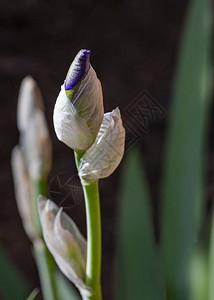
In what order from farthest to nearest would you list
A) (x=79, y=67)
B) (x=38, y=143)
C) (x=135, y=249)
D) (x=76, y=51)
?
(x=76, y=51) < (x=135, y=249) < (x=38, y=143) < (x=79, y=67)

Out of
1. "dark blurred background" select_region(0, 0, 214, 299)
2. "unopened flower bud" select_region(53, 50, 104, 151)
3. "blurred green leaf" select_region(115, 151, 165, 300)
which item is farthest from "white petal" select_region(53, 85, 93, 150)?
"dark blurred background" select_region(0, 0, 214, 299)

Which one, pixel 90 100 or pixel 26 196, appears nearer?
pixel 90 100

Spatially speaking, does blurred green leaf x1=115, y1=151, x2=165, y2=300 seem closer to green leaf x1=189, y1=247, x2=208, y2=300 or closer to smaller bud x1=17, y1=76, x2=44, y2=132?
green leaf x1=189, y1=247, x2=208, y2=300

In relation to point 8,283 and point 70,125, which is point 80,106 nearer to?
point 70,125

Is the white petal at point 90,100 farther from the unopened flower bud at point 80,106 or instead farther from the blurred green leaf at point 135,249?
the blurred green leaf at point 135,249

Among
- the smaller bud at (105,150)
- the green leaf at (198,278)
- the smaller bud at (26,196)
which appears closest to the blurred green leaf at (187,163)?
the green leaf at (198,278)

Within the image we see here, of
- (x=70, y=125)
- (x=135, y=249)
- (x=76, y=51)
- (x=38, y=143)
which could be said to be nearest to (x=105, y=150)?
(x=70, y=125)
